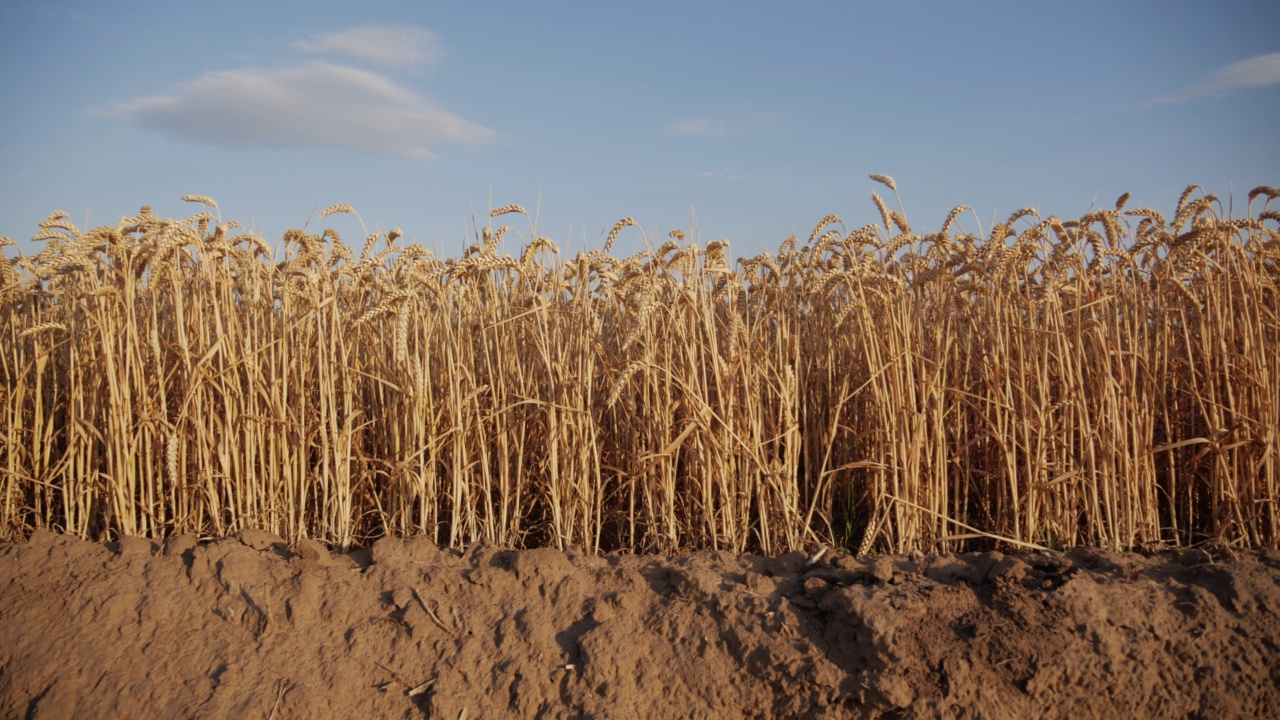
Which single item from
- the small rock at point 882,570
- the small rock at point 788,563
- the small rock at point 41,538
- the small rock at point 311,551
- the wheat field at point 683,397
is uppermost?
the wheat field at point 683,397

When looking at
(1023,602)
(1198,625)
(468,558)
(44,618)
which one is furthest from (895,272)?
(44,618)

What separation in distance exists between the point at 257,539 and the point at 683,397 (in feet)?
5.30

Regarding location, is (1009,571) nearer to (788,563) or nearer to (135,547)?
(788,563)

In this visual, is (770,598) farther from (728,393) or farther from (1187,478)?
(1187,478)

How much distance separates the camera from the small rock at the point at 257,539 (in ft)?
9.20

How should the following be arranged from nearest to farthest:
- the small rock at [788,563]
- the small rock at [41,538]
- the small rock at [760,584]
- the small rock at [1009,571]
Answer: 1. the small rock at [1009,571]
2. the small rock at [760,584]
3. the small rock at [788,563]
4. the small rock at [41,538]

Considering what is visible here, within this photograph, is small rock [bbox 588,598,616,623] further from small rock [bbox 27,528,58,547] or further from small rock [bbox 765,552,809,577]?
small rock [bbox 27,528,58,547]

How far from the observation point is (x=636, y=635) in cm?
237

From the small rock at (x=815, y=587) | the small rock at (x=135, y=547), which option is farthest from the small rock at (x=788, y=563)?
the small rock at (x=135, y=547)

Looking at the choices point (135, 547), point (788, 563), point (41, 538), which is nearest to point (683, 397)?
point (788, 563)

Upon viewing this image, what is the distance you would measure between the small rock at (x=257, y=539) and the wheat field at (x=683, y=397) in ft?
0.35

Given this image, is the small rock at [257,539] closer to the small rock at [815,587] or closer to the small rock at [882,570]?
the small rock at [815,587]

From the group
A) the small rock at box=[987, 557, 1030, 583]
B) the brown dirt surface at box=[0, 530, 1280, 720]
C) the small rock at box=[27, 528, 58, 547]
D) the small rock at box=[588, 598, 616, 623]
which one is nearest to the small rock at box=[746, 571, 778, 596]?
the brown dirt surface at box=[0, 530, 1280, 720]

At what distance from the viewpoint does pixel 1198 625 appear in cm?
219
